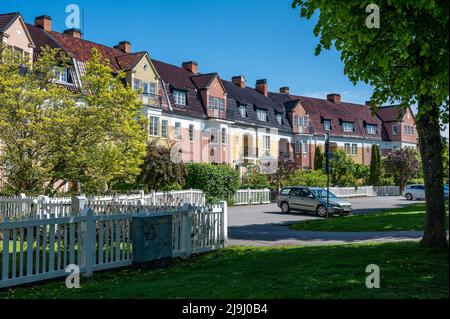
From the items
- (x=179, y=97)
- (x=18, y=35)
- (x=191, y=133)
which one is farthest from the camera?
(x=191, y=133)

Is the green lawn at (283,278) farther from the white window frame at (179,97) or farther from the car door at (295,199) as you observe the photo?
the white window frame at (179,97)

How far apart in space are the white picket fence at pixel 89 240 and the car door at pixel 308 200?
14231 millimetres

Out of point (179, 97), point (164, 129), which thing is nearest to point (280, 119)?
point (179, 97)

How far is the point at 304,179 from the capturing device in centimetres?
4612

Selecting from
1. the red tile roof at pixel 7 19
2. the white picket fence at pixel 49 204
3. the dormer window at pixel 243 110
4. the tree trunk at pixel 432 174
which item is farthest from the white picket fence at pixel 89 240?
the dormer window at pixel 243 110

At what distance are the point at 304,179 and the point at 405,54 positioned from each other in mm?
37671

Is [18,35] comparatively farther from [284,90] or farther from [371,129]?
[371,129]

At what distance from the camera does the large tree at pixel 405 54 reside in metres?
8.88

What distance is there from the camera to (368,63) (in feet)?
33.8

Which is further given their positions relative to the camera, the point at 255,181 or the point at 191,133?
the point at 191,133

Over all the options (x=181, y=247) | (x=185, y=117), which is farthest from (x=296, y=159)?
(x=181, y=247)

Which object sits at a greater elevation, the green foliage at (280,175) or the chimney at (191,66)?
the chimney at (191,66)
